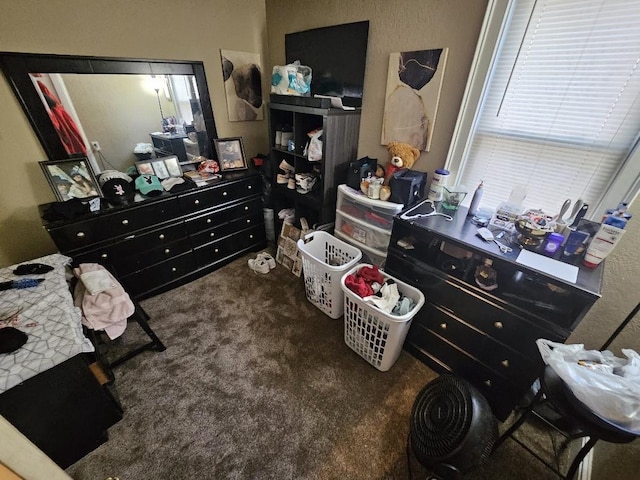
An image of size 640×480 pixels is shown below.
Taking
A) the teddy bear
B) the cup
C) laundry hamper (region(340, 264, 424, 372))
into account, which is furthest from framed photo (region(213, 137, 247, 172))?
the cup

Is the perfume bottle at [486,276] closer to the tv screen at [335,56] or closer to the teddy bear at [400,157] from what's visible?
the teddy bear at [400,157]

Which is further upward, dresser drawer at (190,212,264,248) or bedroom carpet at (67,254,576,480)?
dresser drawer at (190,212,264,248)

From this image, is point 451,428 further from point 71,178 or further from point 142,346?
point 71,178

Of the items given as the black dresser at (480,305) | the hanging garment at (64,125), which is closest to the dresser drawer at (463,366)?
the black dresser at (480,305)

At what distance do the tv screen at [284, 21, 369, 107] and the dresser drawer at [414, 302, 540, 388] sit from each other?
1581 mm

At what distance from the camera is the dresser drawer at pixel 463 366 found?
1.28 metres

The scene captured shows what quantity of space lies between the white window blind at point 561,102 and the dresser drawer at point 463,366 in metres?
0.93

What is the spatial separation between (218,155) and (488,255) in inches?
87.0

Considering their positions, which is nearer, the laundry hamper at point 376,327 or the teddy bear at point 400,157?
the laundry hamper at point 376,327

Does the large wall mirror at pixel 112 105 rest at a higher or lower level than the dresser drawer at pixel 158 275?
higher

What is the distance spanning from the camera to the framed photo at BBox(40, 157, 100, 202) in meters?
1.64

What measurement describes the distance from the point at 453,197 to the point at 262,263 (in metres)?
1.70

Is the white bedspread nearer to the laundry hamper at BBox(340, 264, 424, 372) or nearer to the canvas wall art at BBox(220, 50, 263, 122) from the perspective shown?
the laundry hamper at BBox(340, 264, 424, 372)

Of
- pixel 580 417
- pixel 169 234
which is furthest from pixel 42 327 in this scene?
pixel 580 417
